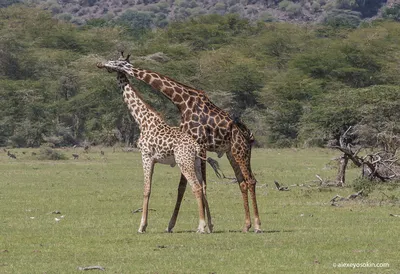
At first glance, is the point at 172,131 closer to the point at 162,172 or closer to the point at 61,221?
the point at 61,221

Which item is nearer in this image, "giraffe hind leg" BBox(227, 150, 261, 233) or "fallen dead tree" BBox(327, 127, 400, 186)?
"giraffe hind leg" BBox(227, 150, 261, 233)

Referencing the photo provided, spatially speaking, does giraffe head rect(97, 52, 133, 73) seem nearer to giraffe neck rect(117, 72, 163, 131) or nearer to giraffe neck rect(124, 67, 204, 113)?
giraffe neck rect(124, 67, 204, 113)

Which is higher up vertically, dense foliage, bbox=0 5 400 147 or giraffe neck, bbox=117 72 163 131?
giraffe neck, bbox=117 72 163 131

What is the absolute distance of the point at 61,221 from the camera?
14.5m

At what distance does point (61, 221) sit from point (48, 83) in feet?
124

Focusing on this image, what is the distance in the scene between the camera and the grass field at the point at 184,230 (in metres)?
10.4

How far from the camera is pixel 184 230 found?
1339cm

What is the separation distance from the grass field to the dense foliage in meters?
10.6

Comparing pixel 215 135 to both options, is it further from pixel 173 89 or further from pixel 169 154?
pixel 173 89

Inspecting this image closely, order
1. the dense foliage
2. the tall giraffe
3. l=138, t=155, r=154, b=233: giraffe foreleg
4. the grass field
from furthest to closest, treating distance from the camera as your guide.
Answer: the dense foliage → the tall giraffe → l=138, t=155, r=154, b=233: giraffe foreleg → the grass field

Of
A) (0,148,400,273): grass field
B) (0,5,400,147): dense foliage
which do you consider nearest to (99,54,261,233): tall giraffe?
(0,148,400,273): grass field

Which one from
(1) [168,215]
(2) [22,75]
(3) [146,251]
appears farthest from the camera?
(2) [22,75]

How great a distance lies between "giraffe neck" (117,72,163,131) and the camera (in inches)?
524

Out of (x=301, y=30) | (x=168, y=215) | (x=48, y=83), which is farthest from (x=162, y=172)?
(x=301, y=30)
